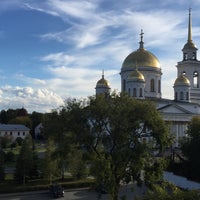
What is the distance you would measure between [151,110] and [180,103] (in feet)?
125

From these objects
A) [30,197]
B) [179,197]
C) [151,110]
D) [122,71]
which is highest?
[122,71]

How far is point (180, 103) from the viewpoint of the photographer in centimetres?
6188

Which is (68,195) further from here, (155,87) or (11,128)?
(11,128)

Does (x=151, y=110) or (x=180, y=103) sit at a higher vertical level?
(x=180, y=103)

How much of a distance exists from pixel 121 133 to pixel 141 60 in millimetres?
39793

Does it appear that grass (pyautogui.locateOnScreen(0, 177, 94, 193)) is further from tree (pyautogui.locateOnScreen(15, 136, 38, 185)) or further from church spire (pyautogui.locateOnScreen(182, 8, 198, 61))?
church spire (pyautogui.locateOnScreen(182, 8, 198, 61))

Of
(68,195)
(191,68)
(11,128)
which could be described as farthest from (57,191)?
(11,128)

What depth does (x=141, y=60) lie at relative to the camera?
206 ft

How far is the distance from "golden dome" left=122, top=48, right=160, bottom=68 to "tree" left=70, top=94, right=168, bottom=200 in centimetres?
3800

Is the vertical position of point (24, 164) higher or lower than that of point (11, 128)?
lower

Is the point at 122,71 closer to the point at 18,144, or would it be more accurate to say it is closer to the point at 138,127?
the point at 18,144

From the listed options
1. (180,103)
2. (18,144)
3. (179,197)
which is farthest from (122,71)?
(179,197)

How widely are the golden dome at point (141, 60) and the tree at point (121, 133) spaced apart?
1496 inches

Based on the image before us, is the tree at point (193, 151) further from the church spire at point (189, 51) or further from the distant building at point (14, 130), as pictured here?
the distant building at point (14, 130)
